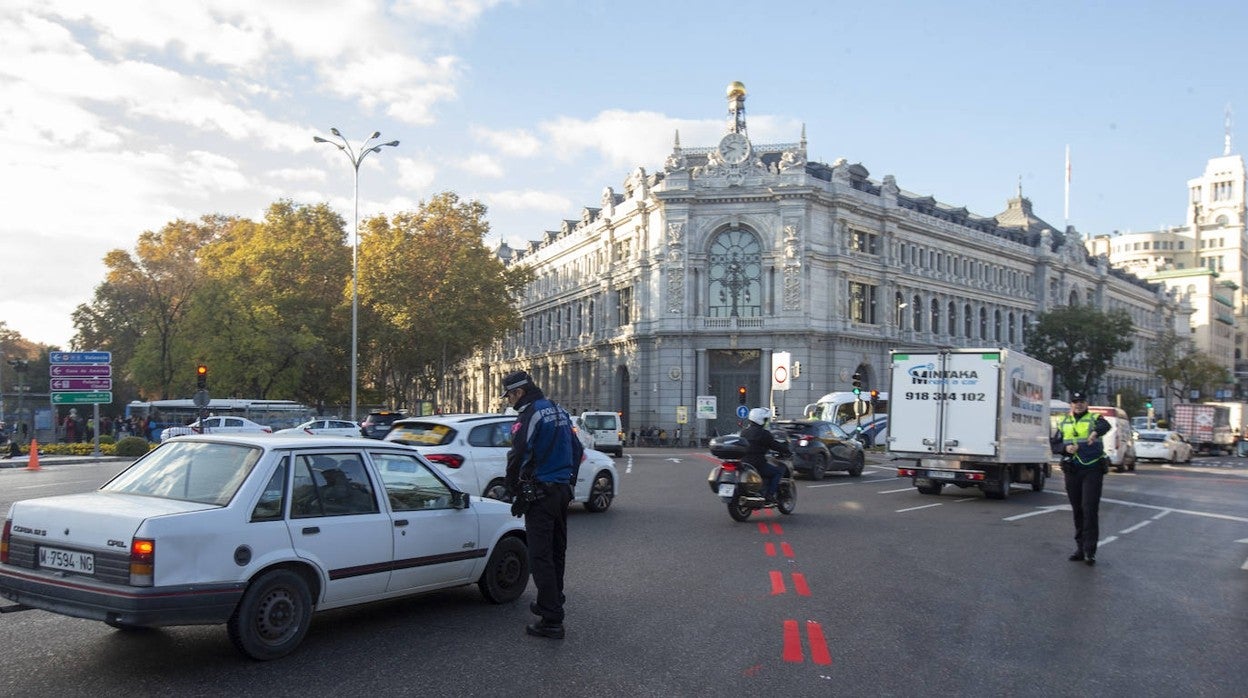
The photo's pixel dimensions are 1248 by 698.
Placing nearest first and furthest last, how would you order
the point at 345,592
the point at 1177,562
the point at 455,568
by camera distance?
the point at 345,592 < the point at 455,568 < the point at 1177,562

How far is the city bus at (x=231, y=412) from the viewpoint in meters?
45.0

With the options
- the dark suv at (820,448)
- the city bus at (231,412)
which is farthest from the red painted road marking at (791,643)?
the city bus at (231,412)

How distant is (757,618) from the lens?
7.89m

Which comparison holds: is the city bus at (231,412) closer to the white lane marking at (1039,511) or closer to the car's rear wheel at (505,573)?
the white lane marking at (1039,511)

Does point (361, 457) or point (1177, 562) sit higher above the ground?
point (361, 457)

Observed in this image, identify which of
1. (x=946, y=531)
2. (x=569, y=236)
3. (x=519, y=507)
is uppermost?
(x=569, y=236)

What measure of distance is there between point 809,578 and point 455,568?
3.89 meters

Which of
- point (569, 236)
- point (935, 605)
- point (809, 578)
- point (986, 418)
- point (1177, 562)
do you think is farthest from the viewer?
point (569, 236)

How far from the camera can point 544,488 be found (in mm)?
7191

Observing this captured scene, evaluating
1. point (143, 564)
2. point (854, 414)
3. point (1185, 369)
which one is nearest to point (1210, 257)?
point (1185, 369)

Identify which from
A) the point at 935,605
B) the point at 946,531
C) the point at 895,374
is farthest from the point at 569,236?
the point at 935,605

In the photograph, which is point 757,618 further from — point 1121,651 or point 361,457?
point 361,457

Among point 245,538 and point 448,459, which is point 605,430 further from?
point 245,538

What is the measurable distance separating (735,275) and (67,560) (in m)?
53.6
